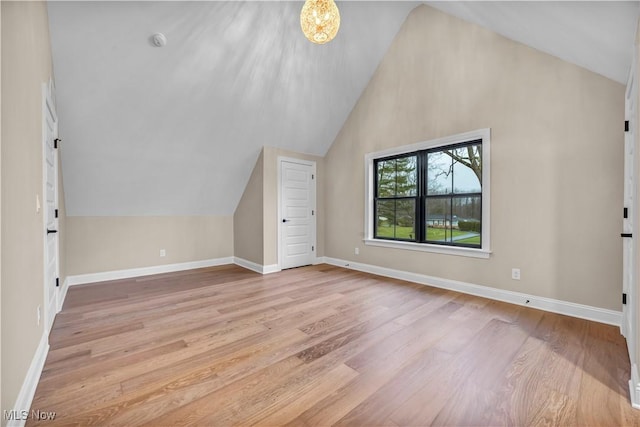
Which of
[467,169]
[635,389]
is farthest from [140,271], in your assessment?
[635,389]

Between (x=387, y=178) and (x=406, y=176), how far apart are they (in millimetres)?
345

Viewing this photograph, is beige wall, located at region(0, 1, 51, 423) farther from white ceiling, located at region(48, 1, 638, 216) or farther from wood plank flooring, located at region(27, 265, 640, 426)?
white ceiling, located at region(48, 1, 638, 216)

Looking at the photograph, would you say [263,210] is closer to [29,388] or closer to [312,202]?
[312,202]

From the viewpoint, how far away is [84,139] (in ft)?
11.1

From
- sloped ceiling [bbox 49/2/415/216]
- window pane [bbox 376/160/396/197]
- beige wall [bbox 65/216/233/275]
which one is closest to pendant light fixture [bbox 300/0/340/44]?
sloped ceiling [bbox 49/2/415/216]

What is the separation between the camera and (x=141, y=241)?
15.0 ft

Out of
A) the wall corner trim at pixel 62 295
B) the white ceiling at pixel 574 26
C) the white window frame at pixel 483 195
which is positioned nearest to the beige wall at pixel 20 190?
the wall corner trim at pixel 62 295

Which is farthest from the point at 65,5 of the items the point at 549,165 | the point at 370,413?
the point at 549,165

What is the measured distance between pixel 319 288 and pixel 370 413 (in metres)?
2.30

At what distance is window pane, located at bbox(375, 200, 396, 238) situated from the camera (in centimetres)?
442

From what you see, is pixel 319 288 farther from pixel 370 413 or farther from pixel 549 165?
pixel 549 165

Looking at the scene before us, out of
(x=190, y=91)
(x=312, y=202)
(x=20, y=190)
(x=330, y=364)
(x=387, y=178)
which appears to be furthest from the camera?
(x=312, y=202)

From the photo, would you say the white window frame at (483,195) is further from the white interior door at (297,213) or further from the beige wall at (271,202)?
the beige wall at (271,202)

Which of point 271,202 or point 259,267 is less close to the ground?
point 271,202
